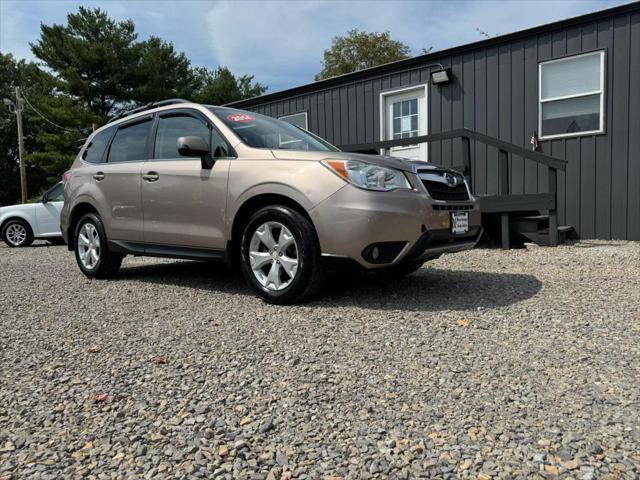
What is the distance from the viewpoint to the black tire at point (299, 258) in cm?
376

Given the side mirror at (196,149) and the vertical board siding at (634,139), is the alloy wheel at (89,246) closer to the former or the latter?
the side mirror at (196,149)

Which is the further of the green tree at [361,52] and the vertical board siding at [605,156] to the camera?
the green tree at [361,52]

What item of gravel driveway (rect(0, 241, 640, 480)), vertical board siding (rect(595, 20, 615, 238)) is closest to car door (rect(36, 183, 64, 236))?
gravel driveway (rect(0, 241, 640, 480))

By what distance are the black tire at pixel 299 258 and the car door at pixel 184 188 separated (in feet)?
1.72

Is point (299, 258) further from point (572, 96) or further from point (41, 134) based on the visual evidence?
point (41, 134)

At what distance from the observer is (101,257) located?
5418 mm

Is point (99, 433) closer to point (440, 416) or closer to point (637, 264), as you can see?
point (440, 416)

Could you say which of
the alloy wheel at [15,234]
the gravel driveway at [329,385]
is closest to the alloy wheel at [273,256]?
the gravel driveway at [329,385]

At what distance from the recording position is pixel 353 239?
3.60 meters

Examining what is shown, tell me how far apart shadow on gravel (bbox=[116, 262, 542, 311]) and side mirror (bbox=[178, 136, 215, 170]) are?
1.19m

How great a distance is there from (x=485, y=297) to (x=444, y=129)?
612 centimetres

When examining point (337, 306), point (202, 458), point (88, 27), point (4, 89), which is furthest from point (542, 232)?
point (4, 89)

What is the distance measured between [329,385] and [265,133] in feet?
9.10

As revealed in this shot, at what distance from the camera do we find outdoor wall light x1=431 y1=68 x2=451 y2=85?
923cm
